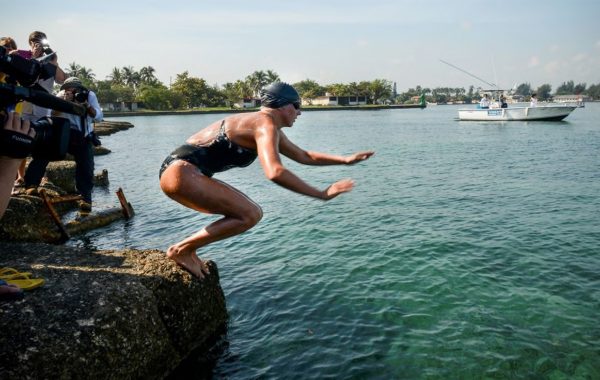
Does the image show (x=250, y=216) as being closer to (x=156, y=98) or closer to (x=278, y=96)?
(x=278, y=96)

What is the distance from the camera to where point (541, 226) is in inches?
445

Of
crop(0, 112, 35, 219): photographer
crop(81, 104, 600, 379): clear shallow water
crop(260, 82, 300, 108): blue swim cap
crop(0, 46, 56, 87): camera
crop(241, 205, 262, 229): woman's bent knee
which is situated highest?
crop(0, 46, 56, 87): camera

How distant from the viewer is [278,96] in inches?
185

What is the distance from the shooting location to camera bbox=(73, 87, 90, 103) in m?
8.30

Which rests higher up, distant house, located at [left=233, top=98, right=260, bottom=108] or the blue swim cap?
distant house, located at [left=233, top=98, right=260, bottom=108]

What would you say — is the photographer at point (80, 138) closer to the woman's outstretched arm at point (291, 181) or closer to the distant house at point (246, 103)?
the woman's outstretched arm at point (291, 181)

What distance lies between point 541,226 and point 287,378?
9.29m

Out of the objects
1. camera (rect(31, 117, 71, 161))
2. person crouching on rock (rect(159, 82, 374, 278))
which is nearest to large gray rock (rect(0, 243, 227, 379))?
person crouching on rock (rect(159, 82, 374, 278))

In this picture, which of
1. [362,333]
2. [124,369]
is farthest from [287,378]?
[124,369]

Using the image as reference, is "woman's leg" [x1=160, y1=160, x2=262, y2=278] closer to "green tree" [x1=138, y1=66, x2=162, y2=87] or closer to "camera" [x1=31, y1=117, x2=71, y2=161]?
"camera" [x1=31, y1=117, x2=71, y2=161]

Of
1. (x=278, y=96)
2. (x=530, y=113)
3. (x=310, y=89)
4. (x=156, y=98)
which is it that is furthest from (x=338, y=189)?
(x=310, y=89)

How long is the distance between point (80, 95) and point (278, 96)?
558 centimetres

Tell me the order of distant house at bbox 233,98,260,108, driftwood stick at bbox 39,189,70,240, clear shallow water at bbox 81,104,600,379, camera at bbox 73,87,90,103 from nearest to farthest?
clear shallow water at bbox 81,104,600,379, camera at bbox 73,87,90,103, driftwood stick at bbox 39,189,70,240, distant house at bbox 233,98,260,108

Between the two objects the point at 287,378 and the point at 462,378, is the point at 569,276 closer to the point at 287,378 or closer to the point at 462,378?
the point at 462,378
